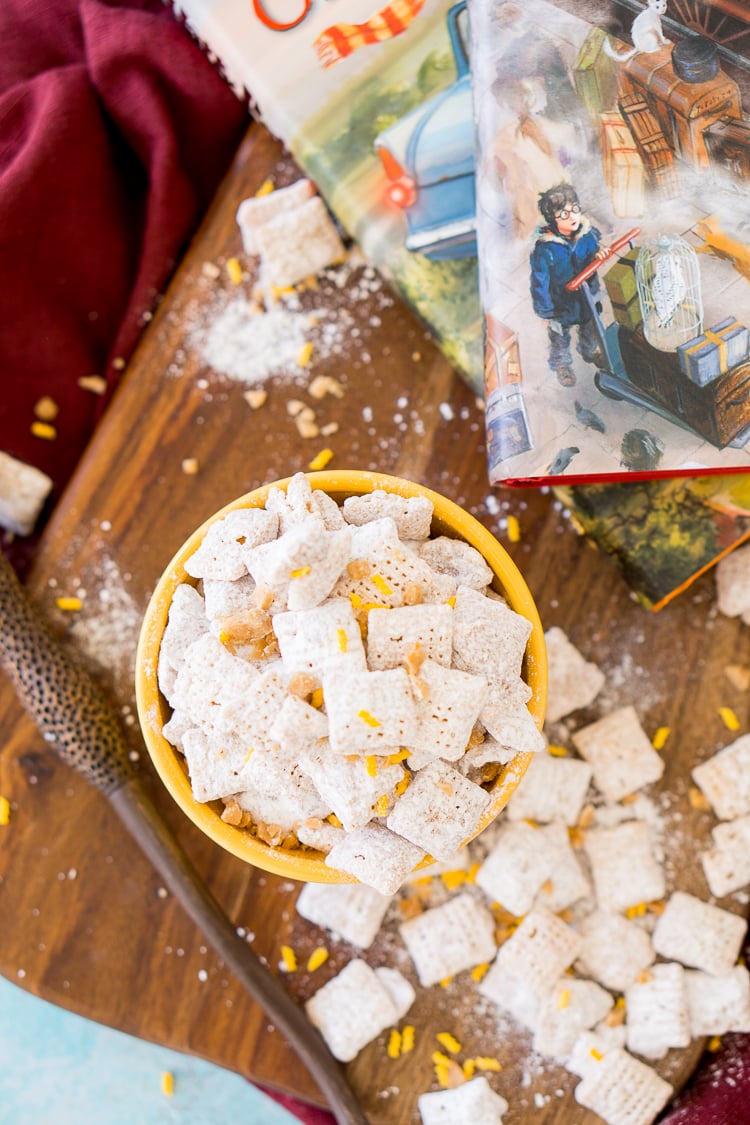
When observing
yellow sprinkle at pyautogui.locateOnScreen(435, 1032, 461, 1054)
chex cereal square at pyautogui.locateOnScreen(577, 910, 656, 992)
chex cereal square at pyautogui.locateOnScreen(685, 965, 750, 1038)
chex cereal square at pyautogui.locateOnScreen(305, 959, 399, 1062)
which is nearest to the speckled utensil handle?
chex cereal square at pyautogui.locateOnScreen(305, 959, 399, 1062)

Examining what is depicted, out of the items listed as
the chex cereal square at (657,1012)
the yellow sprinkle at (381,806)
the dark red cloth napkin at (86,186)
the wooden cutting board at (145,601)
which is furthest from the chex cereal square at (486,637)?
the dark red cloth napkin at (86,186)

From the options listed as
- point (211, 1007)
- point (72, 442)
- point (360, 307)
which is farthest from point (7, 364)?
point (211, 1007)

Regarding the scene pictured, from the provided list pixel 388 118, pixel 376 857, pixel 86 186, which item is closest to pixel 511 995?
pixel 376 857

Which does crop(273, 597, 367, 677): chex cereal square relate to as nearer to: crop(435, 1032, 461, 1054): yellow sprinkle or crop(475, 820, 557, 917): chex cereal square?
crop(475, 820, 557, 917): chex cereal square

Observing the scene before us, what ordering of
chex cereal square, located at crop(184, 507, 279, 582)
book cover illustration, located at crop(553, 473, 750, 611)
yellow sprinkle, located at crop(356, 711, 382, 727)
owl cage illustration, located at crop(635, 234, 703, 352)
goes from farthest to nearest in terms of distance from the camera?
book cover illustration, located at crop(553, 473, 750, 611), owl cage illustration, located at crop(635, 234, 703, 352), chex cereal square, located at crop(184, 507, 279, 582), yellow sprinkle, located at crop(356, 711, 382, 727)

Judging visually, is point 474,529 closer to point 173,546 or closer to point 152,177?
point 173,546

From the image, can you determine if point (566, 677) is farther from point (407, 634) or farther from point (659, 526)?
point (407, 634)
